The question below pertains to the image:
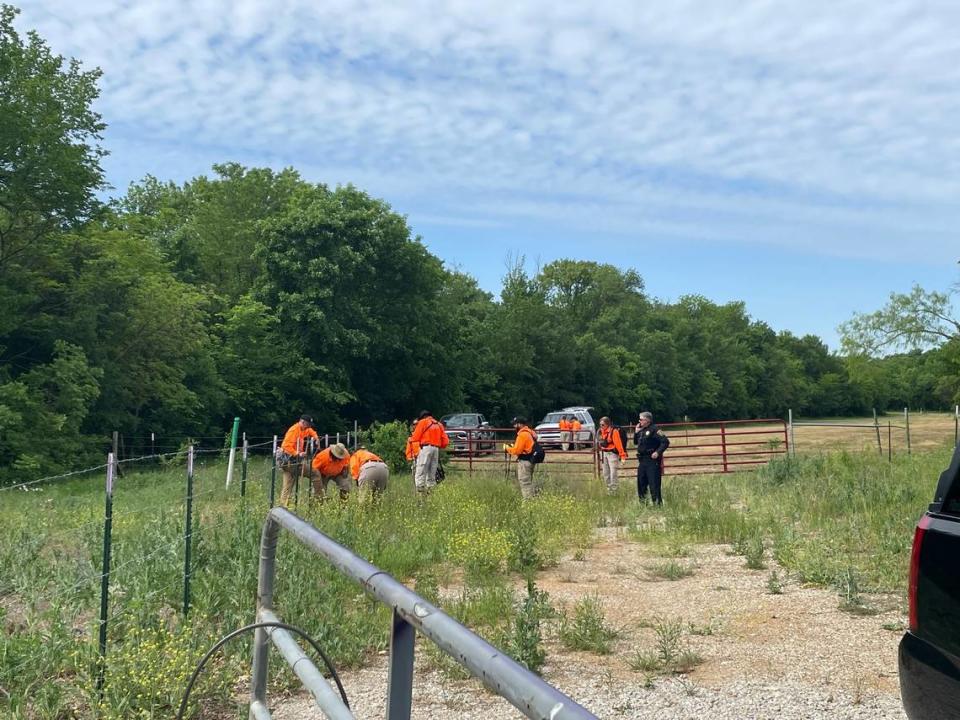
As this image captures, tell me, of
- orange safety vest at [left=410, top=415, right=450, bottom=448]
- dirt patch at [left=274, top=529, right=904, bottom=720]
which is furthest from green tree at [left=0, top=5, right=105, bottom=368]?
dirt patch at [left=274, top=529, right=904, bottom=720]

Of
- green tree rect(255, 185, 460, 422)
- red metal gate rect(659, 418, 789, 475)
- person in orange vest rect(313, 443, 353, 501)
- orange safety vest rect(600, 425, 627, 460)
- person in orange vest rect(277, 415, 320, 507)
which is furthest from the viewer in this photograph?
green tree rect(255, 185, 460, 422)

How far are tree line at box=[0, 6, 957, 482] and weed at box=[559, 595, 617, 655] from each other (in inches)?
643

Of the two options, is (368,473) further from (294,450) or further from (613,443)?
(613,443)

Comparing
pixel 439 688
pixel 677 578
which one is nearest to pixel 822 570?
pixel 677 578

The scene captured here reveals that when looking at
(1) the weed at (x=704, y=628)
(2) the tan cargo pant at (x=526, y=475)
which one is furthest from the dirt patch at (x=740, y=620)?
(2) the tan cargo pant at (x=526, y=475)

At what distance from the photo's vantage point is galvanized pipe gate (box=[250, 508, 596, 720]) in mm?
1270

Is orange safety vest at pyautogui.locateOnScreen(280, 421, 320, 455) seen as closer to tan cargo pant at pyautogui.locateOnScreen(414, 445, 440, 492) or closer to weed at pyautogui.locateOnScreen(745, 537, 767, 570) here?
tan cargo pant at pyautogui.locateOnScreen(414, 445, 440, 492)

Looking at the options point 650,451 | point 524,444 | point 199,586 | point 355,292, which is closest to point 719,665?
point 199,586

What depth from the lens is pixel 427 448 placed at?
14047 mm

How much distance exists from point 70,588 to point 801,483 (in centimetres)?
1315

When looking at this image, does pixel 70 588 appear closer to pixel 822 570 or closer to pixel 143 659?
pixel 143 659

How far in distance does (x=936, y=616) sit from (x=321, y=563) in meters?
5.01

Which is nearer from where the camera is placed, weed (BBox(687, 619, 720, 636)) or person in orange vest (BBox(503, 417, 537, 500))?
weed (BBox(687, 619, 720, 636))

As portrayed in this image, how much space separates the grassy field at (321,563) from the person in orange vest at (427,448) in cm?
37
